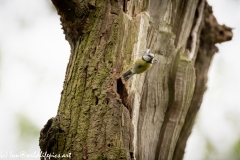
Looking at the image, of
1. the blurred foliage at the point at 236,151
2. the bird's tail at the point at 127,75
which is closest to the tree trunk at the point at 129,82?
the bird's tail at the point at 127,75

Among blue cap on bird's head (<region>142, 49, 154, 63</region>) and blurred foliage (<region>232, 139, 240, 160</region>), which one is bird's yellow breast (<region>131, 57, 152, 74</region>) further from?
blurred foliage (<region>232, 139, 240, 160</region>)

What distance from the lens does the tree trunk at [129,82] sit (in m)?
2.35

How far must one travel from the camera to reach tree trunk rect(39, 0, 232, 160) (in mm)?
2348

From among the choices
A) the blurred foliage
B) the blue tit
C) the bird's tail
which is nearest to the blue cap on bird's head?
the blue tit

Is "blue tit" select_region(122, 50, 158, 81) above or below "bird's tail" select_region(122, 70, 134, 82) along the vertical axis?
above

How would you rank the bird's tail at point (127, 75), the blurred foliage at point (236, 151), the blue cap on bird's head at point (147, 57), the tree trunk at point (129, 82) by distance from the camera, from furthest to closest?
1. the blurred foliage at point (236, 151)
2. the blue cap on bird's head at point (147, 57)
3. the bird's tail at point (127, 75)
4. the tree trunk at point (129, 82)

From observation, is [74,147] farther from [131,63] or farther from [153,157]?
[153,157]

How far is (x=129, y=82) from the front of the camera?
276 cm

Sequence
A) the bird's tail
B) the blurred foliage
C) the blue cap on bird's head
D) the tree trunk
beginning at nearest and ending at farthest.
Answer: the tree trunk < the bird's tail < the blue cap on bird's head < the blurred foliage

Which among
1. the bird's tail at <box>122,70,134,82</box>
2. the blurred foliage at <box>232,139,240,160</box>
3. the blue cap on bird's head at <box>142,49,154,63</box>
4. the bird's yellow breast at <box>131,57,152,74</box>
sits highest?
the blue cap on bird's head at <box>142,49,154,63</box>

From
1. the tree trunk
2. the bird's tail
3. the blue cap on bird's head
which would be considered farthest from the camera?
the blue cap on bird's head

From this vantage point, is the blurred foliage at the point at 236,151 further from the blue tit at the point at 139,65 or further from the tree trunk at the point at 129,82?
the blue tit at the point at 139,65

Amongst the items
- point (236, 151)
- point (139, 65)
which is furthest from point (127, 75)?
point (236, 151)

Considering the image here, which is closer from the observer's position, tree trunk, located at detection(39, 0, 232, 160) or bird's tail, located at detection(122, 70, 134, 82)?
tree trunk, located at detection(39, 0, 232, 160)
